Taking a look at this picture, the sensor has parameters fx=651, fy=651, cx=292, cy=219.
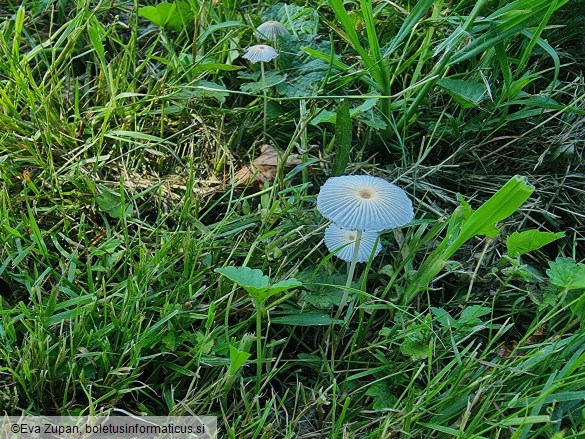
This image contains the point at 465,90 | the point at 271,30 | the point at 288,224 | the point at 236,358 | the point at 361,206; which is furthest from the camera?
the point at 271,30

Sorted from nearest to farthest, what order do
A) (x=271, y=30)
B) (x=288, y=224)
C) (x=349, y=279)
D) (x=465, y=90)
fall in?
(x=349, y=279), (x=288, y=224), (x=465, y=90), (x=271, y=30)

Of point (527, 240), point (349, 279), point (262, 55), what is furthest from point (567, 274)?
point (262, 55)

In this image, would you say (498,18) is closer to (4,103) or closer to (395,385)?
(395,385)

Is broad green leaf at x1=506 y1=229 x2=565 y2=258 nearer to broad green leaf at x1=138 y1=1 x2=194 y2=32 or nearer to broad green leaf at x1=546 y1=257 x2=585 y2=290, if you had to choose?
broad green leaf at x1=546 y1=257 x2=585 y2=290

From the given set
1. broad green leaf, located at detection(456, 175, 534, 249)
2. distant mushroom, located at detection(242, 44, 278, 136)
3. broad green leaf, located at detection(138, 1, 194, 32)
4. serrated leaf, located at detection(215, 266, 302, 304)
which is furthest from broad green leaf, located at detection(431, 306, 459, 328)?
broad green leaf, located at detection(138, 1, 194, 32)

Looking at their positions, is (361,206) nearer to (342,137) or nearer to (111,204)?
(342,137)

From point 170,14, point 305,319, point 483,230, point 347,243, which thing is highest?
point 170,14

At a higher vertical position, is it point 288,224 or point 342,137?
point 342,137

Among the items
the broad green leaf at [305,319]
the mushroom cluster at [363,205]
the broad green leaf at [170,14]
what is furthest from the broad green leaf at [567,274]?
the broad green leaf at [170,14]
